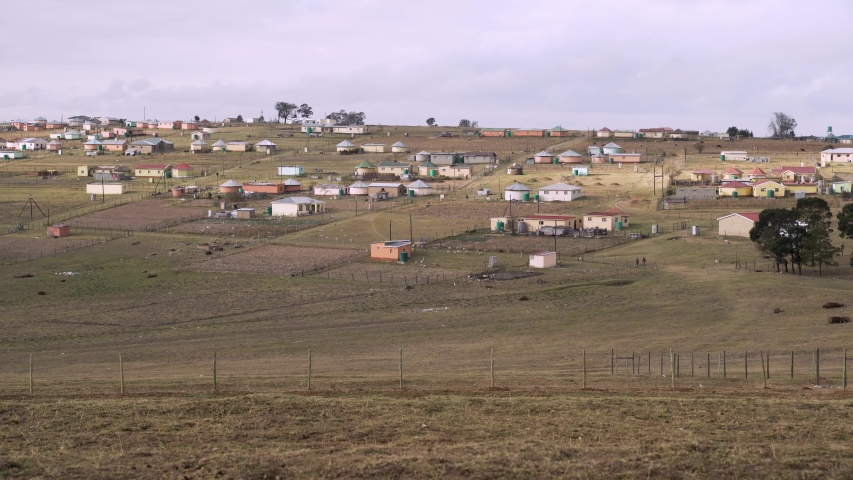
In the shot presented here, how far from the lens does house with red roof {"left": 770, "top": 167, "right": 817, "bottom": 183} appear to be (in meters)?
78.9

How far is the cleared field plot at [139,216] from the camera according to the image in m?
67.1

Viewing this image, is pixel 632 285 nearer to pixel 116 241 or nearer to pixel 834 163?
pixel 116 241

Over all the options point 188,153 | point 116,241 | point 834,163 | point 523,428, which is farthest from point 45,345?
point 188,153

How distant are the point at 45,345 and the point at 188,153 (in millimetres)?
92710

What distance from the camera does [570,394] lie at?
1870cm

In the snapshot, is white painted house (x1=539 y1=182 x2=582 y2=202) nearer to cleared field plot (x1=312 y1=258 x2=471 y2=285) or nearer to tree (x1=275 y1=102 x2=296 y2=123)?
cleared field plot (x1=312 y1=258 x2=471 y2=285)

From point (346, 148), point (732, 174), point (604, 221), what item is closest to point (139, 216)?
point (604, 221)

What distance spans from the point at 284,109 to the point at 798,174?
134 m

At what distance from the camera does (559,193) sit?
76.7 metres

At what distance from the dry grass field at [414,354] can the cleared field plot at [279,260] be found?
32cm

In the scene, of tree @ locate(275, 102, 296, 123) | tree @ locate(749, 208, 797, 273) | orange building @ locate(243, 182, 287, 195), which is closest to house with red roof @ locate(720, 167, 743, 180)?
tree @ locate(749, 208, 797, 273)

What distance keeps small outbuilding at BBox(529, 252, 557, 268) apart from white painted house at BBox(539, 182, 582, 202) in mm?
28910

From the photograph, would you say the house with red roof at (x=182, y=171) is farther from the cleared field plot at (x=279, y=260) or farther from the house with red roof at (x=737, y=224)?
the house with red roof at (x=737, y=224)

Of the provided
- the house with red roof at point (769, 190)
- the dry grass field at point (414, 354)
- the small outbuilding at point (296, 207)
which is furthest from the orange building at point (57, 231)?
the house with red roof at point (769, 190)
